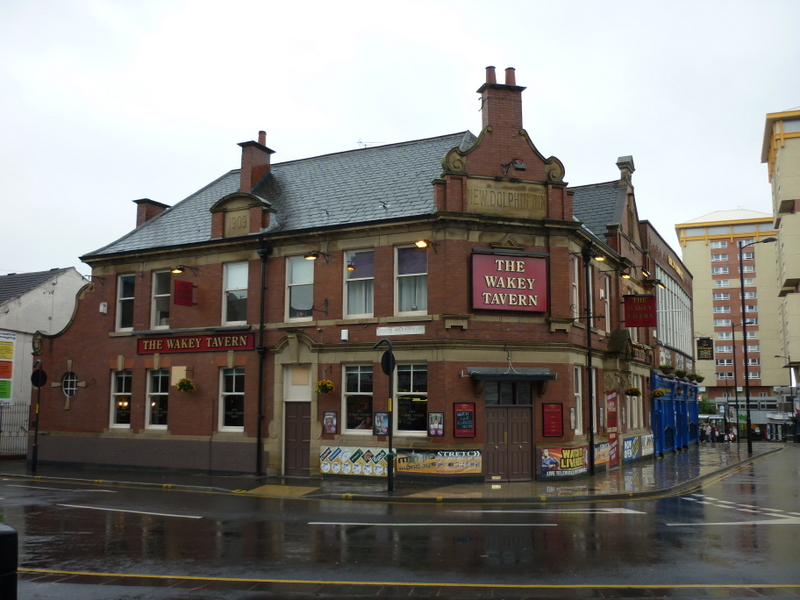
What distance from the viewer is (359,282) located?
22.8 metres

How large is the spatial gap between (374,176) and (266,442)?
9859mm

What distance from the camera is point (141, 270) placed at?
26.6m

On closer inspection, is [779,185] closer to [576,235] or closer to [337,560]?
[576,235]

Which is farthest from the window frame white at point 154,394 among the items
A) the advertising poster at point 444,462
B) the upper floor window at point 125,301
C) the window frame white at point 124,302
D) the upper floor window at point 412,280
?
the advertising poster at point 444,462

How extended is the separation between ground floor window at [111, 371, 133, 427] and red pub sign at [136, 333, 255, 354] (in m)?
1.35

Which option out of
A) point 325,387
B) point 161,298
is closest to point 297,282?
point 325,387

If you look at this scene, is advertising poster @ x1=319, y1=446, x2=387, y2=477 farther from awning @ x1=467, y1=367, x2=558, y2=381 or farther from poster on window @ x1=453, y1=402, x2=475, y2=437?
awning @ x1=467, y1=367, x2=558, y2=381

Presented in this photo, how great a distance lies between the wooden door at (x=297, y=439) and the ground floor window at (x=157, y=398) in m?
5.05

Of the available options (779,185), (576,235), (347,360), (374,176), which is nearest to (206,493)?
(347,360)

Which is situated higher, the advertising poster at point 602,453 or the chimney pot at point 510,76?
the chimney pot at point 510,76

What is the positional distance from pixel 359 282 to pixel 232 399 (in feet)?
20.1

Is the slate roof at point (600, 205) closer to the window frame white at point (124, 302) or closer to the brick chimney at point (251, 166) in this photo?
the brick chimney at point (251, 166)

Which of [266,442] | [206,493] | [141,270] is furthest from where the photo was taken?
[141,270]

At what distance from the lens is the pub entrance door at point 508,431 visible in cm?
2089
